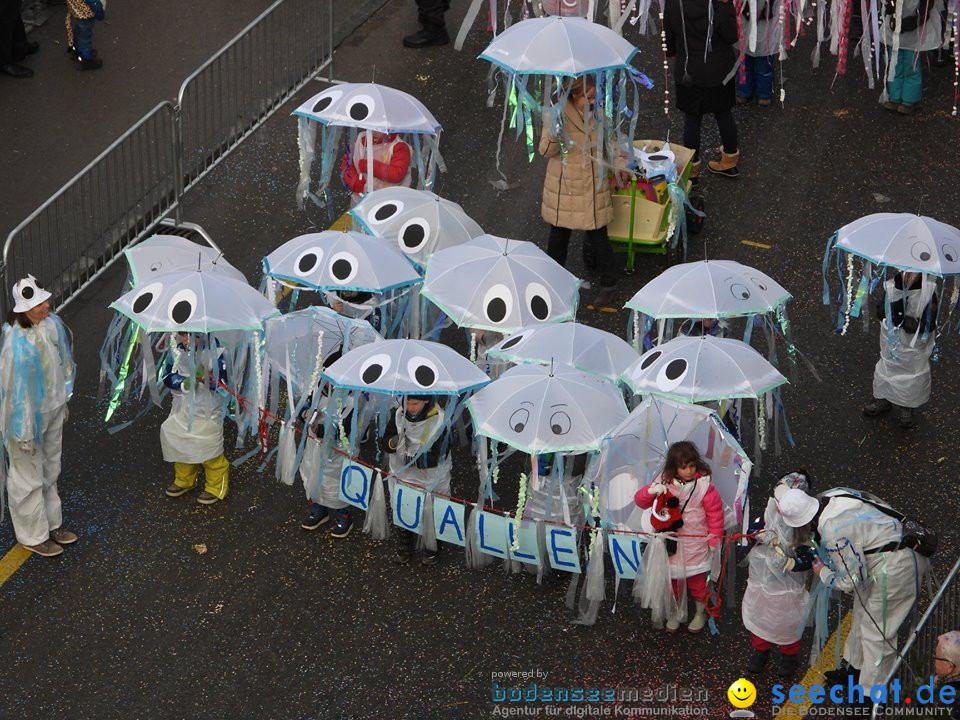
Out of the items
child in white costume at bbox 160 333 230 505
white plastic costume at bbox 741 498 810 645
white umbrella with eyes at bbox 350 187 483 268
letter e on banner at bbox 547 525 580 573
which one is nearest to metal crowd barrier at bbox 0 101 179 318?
child in white costume at bbox 160 333 230 505

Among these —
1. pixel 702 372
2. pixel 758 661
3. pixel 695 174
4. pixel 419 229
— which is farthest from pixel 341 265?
pixel 695 174

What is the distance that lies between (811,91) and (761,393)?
6.51 meters

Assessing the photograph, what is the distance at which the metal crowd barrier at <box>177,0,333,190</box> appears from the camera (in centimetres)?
1362

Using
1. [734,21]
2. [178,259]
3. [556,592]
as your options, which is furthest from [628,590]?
[734,21]

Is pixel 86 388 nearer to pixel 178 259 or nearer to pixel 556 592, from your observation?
pixel 178 259

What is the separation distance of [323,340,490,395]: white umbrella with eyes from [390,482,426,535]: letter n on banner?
77cm

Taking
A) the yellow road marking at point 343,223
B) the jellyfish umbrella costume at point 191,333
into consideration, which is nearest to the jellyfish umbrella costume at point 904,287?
the yellow road marking at point 343,223

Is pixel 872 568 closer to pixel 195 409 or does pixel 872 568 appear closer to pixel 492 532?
pixel 492 532

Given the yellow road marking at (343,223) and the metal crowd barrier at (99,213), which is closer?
the metal crowd barrier at (99,213)

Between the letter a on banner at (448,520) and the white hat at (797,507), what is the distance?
81.3 inches

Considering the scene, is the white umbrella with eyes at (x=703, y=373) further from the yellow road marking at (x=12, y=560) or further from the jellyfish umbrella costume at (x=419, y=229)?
the yellow road marking at (x=12, y=560)

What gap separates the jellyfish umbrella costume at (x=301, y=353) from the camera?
33.1 ft

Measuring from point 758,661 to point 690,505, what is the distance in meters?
0.97

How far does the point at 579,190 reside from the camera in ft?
38.8
